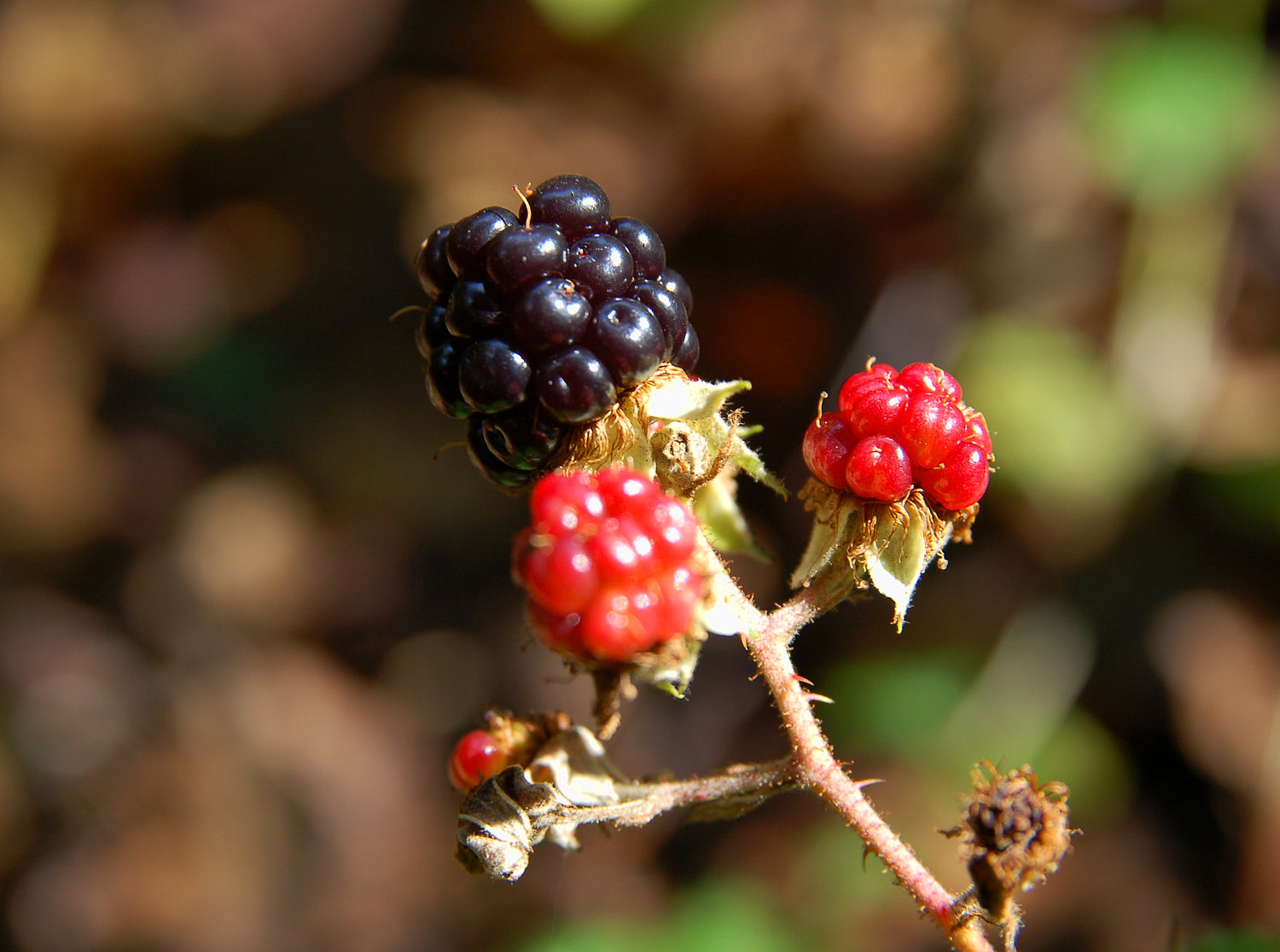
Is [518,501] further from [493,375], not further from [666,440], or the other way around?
[493,375]

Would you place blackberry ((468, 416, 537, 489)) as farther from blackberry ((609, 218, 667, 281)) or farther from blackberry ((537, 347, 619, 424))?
blackberry ((609, 218, 667, 281))

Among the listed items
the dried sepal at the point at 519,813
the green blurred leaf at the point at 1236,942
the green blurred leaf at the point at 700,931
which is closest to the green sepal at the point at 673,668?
the dried sepal at the point at 519,813

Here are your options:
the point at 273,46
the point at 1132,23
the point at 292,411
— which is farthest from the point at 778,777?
the point at 273,46

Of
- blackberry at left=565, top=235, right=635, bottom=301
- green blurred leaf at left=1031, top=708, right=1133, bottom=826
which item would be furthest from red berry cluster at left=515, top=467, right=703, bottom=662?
green blurred leaf at left=1031, top=708, right=1133, bottom=826

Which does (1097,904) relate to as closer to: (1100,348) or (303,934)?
(1100,348)

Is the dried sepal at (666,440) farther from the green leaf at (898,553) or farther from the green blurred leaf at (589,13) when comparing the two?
the green blurred leaf at (589,13)

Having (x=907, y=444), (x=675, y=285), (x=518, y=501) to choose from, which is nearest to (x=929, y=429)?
(x=907, y=444)
